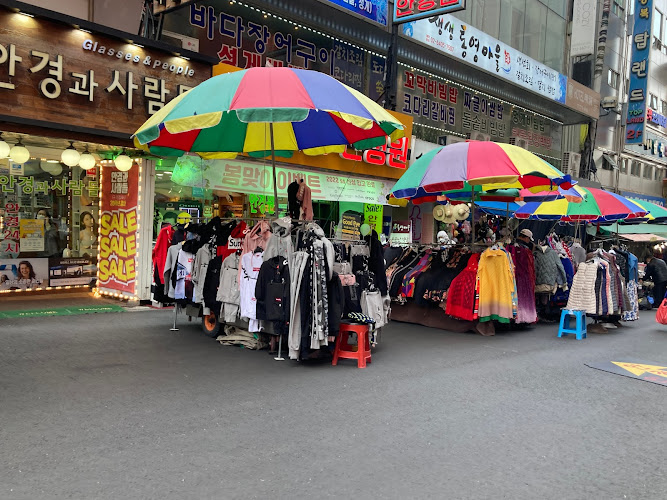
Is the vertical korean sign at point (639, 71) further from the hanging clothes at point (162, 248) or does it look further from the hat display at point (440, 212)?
the hanging clothes at point (162, 248)

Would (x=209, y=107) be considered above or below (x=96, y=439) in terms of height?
above

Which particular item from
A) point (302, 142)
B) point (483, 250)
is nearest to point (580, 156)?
point (483, 250)

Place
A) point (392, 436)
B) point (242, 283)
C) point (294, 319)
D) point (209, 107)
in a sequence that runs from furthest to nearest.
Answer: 1. point (242, 283)
2. point (294, 319)
3. point (209, 107)
4. point (392, 436)

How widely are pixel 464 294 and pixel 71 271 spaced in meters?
8.02

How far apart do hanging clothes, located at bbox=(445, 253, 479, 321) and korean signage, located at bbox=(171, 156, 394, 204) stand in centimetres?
320

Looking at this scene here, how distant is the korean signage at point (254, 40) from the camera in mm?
11812

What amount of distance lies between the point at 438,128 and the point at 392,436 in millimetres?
15278

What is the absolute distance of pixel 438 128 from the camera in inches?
722

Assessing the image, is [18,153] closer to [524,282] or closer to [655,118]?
[524,282]

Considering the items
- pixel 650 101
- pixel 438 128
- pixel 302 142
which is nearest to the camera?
pixel 302 142

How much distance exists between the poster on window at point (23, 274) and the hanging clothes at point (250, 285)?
6.27 meters

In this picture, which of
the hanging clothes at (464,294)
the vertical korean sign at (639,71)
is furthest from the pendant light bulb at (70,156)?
the vertical korean sign at (639,71)

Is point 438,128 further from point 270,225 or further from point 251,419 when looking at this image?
point 251,419

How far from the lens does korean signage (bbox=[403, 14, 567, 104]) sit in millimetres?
15203
